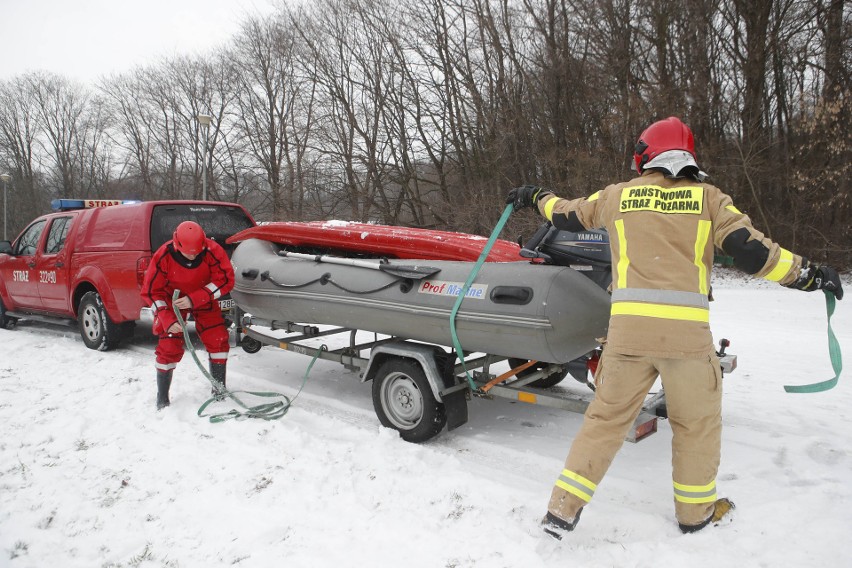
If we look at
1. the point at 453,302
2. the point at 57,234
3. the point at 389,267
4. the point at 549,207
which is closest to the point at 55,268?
the point at 57,234

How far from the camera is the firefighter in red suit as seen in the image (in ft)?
16.2

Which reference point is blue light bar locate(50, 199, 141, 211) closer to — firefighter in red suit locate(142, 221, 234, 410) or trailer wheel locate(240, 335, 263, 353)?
trailer wheel locate(240, 335, 263, 353)

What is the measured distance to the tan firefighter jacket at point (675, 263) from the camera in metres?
2.79

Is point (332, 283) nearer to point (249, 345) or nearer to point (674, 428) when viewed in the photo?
point (249, 345)

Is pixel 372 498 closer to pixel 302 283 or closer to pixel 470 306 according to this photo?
pixel 470 306

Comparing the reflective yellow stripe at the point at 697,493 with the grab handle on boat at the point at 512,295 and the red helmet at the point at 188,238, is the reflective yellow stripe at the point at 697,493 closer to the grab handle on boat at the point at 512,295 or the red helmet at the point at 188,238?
the grab handle on boat at the point at 512,295

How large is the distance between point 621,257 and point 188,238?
3.55 m

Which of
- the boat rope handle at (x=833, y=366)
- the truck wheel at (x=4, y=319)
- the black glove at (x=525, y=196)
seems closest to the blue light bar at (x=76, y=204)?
the truck wheel at (x=4, y=319)

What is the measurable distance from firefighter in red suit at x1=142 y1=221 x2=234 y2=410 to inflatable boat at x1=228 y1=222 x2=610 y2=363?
1.35ft

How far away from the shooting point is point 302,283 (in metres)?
5.03

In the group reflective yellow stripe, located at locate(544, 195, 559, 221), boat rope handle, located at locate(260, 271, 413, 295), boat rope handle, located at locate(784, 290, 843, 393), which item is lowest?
boat rope handle, located at locate(784, 290, 843, 393)

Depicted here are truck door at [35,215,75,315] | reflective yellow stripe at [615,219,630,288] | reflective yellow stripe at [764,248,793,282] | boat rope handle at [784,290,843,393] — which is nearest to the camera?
reflective yellow stripe at [764,248,793,282]

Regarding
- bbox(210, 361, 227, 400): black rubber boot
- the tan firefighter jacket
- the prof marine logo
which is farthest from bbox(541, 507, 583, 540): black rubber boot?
bbox(210, 361, 227, 400): black rubber boot

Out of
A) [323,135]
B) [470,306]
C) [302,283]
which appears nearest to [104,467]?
[302,283]
